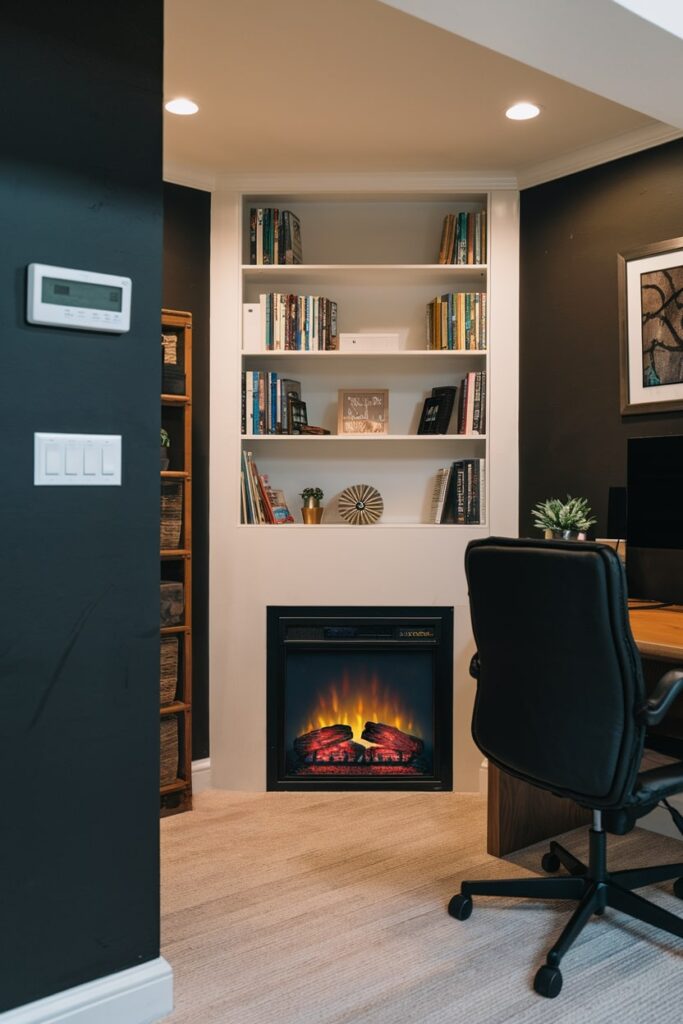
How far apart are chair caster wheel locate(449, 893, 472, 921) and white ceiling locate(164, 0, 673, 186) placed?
7.46 ft

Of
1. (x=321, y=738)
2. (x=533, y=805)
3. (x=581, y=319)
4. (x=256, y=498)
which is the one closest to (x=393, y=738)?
(x=321, y=738)

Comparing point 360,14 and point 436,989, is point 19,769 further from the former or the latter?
point 360,14

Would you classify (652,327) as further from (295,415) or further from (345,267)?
(295,415)

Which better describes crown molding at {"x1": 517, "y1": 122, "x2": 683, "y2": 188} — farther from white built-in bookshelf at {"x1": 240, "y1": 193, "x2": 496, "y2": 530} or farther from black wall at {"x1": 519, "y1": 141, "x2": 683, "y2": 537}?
white built-in bookshelf at {"x1": 240, "y1": 193, "x2": 496, "y2": 530}

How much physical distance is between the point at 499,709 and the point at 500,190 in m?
2.30

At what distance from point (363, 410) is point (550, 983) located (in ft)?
7.84

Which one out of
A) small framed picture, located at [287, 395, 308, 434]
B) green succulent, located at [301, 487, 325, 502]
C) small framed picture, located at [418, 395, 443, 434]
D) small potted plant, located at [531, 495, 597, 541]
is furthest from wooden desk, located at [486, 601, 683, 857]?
small framed picture, located at [287, 395, 308, 434]

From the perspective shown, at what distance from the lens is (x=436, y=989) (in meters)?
2.14

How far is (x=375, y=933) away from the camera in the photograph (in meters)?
2.41

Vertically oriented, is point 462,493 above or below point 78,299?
below

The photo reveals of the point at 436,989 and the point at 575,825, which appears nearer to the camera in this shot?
the point at 436,989

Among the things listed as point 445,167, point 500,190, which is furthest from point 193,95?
point 500,190

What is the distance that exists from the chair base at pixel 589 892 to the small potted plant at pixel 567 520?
3.91 feet

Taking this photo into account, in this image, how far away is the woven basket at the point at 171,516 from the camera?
11.0 ft
